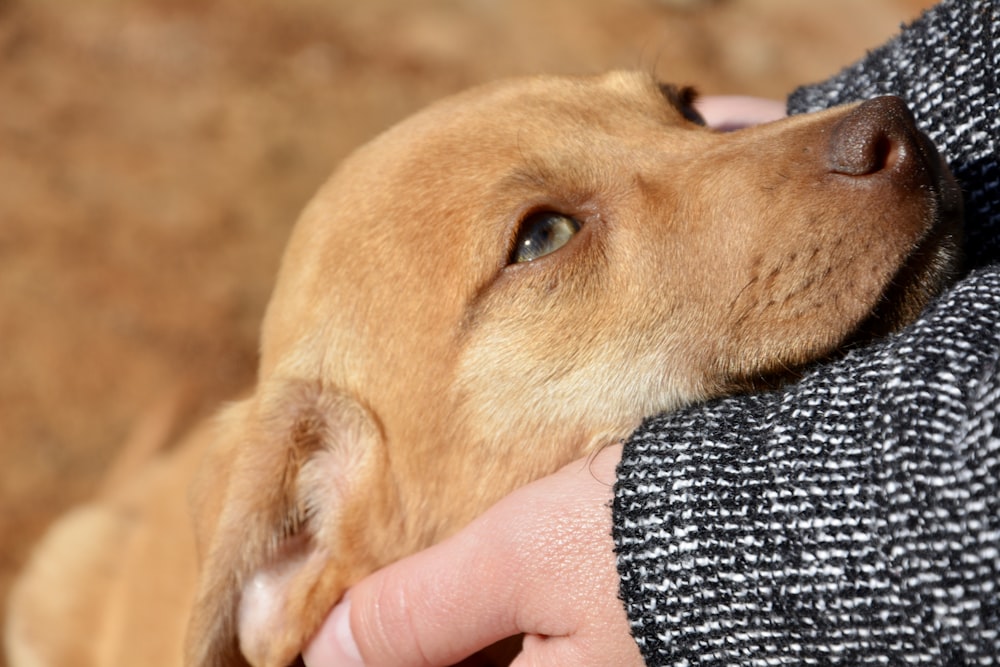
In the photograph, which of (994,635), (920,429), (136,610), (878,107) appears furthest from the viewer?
(136,610)

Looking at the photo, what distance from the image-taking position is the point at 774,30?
8.53 meters

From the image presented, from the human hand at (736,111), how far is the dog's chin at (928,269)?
1.29m

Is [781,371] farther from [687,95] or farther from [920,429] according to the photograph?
[687,95]

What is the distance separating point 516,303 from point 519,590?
2.38 ft

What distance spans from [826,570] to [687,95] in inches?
80.6

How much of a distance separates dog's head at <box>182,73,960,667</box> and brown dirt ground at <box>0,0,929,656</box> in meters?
2.37

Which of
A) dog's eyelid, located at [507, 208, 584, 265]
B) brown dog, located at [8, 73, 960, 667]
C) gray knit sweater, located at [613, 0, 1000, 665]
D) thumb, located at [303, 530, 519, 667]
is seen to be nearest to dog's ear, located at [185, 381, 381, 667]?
brown dog, located at [8, 73, 960, 667]

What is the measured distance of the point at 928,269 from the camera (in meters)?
2.15

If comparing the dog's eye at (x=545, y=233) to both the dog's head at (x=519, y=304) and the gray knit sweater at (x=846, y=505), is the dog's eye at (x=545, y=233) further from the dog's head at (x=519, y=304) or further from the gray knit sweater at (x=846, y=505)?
the gray knit sweater at (x=846, y=505)

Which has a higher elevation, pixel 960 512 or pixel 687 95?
pixel 687 95

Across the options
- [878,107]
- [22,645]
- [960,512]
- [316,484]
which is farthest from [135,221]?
[960,512]

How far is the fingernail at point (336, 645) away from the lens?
2.46 meters

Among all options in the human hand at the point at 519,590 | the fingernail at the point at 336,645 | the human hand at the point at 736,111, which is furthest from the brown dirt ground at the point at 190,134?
the human hand at the point at 519,590

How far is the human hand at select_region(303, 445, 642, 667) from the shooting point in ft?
6.84
